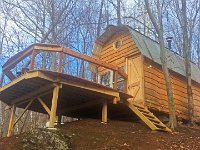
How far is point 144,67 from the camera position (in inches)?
534

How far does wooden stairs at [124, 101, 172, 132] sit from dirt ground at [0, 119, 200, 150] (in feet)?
0.78

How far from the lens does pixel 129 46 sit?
47.3 ft

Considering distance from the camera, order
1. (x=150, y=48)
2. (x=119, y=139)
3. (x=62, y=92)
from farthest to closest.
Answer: (x=150, y=48) → (x=62, y=92) → (x=119, y=139)

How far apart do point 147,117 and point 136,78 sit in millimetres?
2377

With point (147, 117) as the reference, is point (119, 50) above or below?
above

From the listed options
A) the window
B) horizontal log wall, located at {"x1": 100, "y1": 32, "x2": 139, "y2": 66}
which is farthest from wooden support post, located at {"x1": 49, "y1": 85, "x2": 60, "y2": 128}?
the window

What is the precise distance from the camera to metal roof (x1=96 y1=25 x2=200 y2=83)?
13789 millimetres

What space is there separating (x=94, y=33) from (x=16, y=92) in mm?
13868

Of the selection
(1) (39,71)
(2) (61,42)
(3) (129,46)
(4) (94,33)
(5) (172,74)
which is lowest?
(1) (39,71)

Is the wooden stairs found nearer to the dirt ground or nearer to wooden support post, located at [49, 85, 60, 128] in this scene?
the dirt ground

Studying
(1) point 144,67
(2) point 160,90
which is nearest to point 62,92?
(1) point 144,67

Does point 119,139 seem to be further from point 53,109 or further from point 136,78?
point 136,78

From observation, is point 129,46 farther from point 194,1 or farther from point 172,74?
point 194,1

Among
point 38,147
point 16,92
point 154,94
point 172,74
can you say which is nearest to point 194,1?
point 172,74
